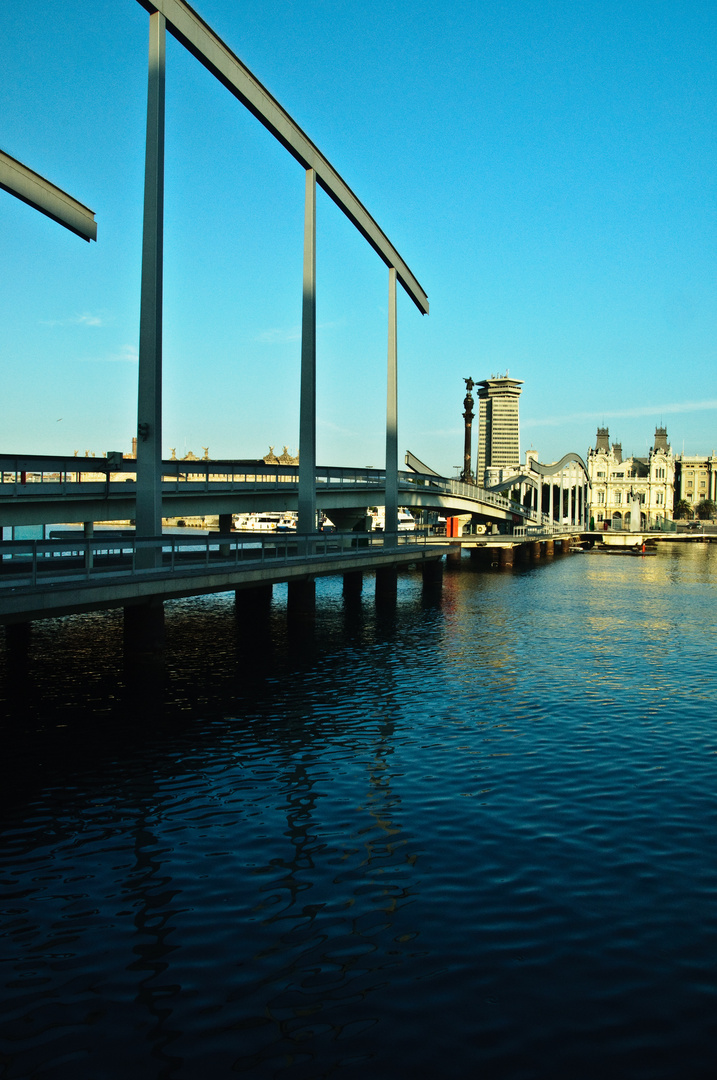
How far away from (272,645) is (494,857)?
19.5 metres

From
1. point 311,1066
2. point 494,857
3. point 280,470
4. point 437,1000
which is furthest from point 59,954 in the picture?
point 280,470

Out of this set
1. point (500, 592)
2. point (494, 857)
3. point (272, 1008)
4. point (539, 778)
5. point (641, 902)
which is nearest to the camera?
point (272, 1008)

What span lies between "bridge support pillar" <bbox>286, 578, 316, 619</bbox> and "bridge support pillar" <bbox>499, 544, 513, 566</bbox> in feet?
156

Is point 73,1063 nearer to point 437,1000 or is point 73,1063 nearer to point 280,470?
point 437,1000

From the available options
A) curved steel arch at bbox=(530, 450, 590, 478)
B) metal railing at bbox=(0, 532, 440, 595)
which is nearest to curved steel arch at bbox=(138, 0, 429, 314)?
metal railing at bbox=(0, 532, 440, 595)

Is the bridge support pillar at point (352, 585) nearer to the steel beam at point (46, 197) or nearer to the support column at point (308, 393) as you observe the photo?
the support column at point (308, 393)

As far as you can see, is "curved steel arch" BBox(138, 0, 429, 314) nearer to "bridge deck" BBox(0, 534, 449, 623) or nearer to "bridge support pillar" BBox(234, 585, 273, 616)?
"bridge deck" BBox(0, 534, 449, 623)

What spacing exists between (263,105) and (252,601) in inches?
725

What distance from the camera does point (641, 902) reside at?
35.6 ft

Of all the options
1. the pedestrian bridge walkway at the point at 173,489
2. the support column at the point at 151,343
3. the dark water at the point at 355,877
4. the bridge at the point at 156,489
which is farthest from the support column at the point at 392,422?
the support column at the point at 151,343

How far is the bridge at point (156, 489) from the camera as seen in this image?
21.0m

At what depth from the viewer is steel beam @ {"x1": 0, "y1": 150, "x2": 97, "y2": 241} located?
26.1m

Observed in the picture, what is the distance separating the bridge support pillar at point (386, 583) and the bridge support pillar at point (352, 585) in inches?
45.0

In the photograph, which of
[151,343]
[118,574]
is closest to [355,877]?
[118,574]
